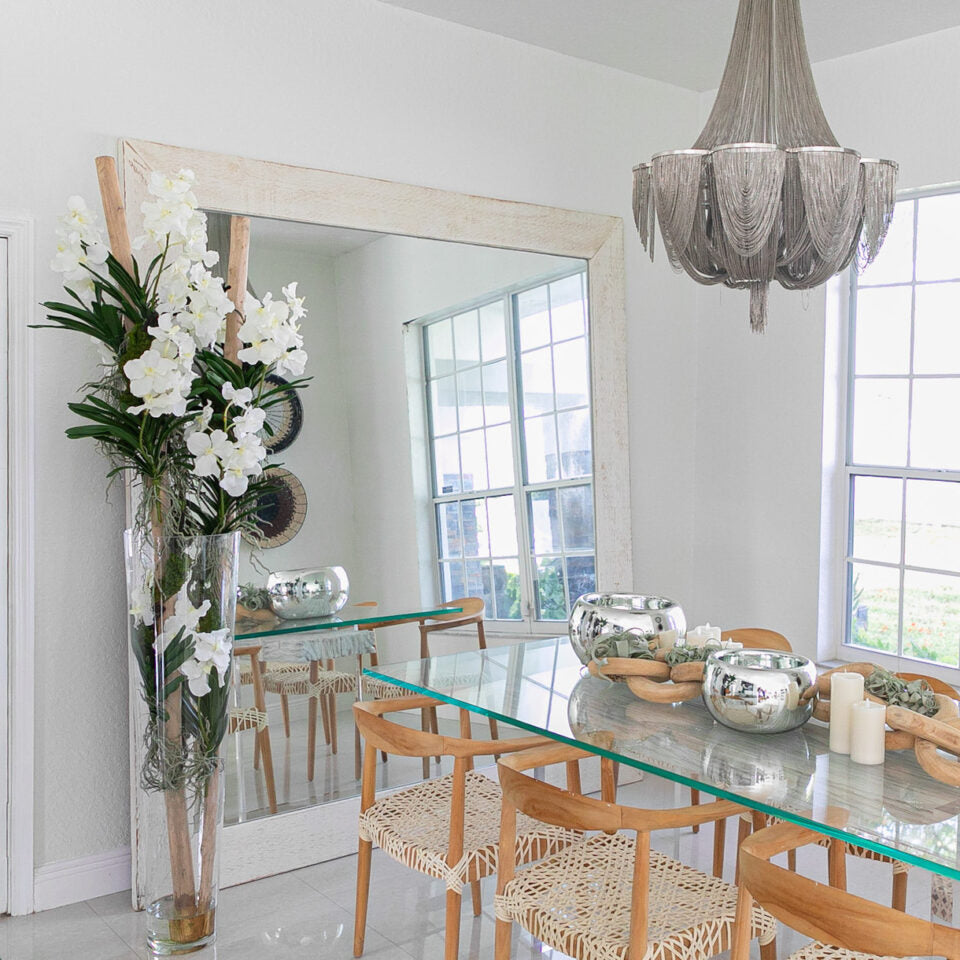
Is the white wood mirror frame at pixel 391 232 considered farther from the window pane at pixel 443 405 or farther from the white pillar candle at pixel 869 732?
the white pillar candle at pixel 869 732

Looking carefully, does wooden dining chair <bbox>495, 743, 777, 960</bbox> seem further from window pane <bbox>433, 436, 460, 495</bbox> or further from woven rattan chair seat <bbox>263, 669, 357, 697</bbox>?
window pane <bbox>433, 436, 460, 495</bbox>

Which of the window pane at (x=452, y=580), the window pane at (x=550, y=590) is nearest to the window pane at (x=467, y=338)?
the window pane at (x=452, y=580)

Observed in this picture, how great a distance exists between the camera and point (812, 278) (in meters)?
2.40

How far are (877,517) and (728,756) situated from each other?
8.05 feet

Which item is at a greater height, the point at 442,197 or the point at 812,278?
the point at 442,197

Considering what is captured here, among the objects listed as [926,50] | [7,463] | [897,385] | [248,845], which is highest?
[926,50]

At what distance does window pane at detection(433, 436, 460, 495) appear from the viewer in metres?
3.85

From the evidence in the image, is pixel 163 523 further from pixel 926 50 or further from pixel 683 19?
pixel 926 50

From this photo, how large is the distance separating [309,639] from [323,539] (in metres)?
0.36

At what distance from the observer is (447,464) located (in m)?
3.88

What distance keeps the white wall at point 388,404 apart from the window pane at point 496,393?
12.0 inches

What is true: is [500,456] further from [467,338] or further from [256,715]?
[256,715]

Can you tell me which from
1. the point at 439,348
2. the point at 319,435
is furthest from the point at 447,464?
the point at 319,435

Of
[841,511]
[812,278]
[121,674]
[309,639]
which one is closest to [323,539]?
[309,639]
